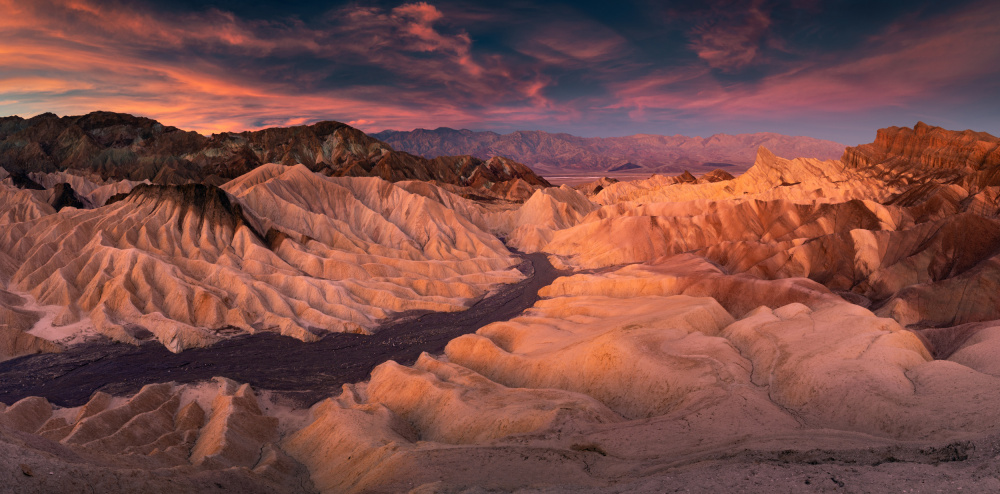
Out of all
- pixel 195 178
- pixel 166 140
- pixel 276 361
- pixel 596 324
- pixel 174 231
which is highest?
pixel 166 140

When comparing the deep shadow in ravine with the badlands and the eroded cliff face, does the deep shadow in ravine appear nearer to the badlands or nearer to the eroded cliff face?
the badlands

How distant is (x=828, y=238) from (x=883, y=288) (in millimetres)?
12089

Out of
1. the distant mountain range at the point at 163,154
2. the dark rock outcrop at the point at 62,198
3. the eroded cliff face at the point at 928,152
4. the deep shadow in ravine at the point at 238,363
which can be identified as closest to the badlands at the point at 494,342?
the deep shadow in ravine at the point at 238,363

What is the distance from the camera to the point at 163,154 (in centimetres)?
17488

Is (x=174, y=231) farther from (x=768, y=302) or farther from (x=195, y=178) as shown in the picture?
(x=195, y=178)

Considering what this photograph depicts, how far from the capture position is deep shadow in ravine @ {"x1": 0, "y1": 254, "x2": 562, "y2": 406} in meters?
39.7

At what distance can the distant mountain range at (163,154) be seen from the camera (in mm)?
156375

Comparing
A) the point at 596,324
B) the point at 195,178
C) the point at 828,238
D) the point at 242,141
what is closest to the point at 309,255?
the point at 596,324

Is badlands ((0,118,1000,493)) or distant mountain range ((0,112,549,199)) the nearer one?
badlands ((0,118,1000,493))

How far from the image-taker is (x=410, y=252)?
82.4m

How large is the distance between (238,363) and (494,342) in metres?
23.0

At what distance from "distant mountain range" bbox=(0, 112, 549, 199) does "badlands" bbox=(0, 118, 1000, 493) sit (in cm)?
6661

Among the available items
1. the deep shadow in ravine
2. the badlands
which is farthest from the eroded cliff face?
the deep shadow in ravine

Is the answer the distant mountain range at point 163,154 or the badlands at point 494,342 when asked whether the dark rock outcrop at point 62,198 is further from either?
the distant mountain range at point 163,154
